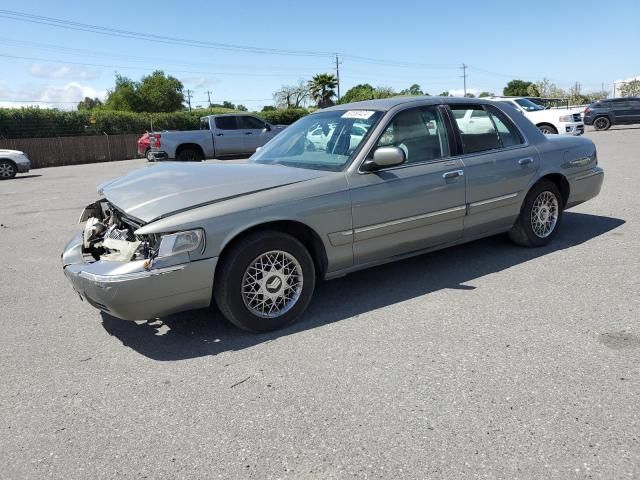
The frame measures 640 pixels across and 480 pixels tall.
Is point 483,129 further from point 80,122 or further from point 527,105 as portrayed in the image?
point 80,122

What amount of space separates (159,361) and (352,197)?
1812mm

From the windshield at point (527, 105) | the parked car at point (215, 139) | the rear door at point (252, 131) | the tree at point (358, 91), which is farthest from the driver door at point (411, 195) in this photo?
the tree at point (358, 91)

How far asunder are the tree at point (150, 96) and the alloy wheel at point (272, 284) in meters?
68.5

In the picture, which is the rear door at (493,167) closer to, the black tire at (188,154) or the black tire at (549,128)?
the black tire at (188,154)

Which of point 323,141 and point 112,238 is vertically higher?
point 323,141

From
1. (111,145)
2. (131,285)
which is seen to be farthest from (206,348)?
(111,145)

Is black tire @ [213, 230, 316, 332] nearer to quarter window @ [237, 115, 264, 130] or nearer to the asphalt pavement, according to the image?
the asphalt pavement

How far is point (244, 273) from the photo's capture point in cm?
373

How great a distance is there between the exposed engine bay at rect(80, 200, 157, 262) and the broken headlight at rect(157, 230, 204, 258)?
87 mm

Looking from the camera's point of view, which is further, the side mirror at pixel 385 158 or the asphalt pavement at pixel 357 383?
the side mirror at pixel 385 158

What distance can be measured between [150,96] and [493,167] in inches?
2740

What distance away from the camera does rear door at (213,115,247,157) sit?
59.7 feet

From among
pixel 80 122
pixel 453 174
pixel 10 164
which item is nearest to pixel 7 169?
pixel 10 164

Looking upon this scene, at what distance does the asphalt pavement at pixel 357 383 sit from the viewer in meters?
2.47
